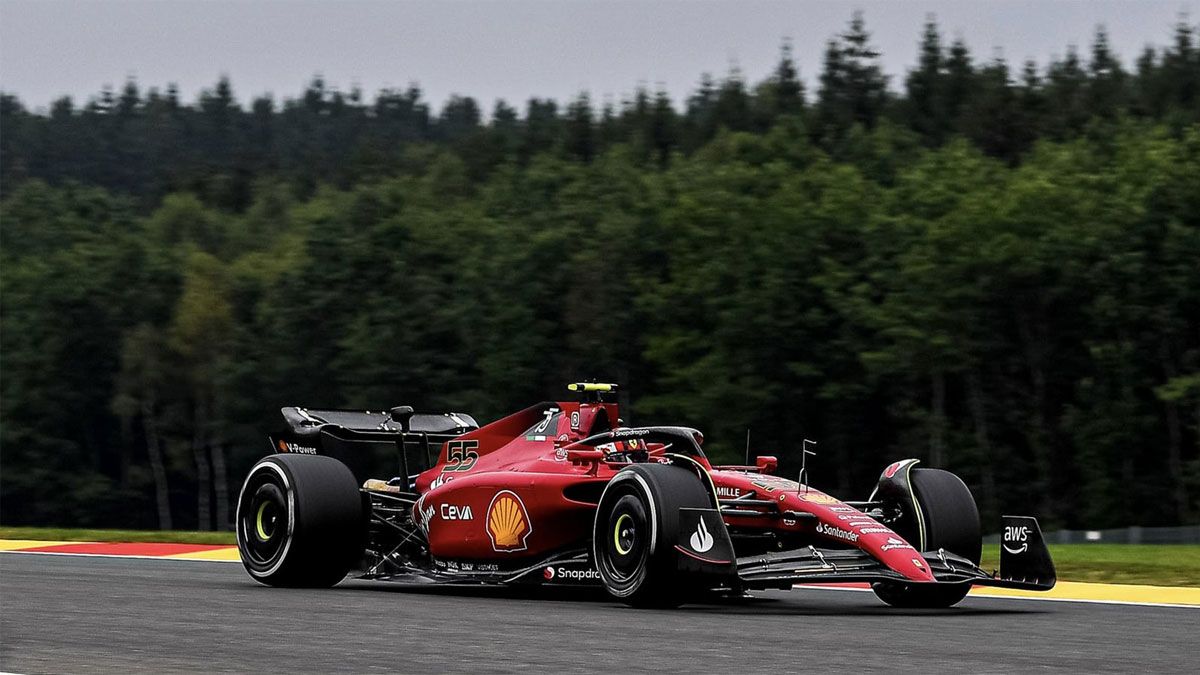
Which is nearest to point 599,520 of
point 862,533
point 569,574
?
point 569,574

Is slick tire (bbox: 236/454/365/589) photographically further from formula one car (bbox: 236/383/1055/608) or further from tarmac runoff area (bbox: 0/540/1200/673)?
tarmac runoff area (bbox: 0/540/1200/673)

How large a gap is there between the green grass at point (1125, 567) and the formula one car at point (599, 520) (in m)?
3.56

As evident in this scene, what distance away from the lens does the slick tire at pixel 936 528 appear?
1298 centimetres

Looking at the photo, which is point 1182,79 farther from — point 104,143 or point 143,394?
point 104,143

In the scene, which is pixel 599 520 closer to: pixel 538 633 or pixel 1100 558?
pixel 538 633

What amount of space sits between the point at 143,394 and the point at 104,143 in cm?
10631

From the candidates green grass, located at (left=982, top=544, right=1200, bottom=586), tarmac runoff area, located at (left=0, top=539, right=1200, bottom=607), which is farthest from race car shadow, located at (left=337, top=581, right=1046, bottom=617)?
green grass, located at (left=982, top=544, right=1200, bottom=586)

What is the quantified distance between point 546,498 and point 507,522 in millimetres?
432

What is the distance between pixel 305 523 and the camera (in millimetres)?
14109

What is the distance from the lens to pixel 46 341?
8812 centimetres

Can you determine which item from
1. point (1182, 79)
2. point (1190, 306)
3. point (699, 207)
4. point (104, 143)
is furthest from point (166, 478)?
point (104, 143)

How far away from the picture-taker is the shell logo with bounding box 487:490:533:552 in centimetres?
1341

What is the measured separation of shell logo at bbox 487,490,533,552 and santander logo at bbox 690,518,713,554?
6.05 feet

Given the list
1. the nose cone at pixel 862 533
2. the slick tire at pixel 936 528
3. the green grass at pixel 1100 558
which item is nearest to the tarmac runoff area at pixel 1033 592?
the green grass at pixel 1100 558
